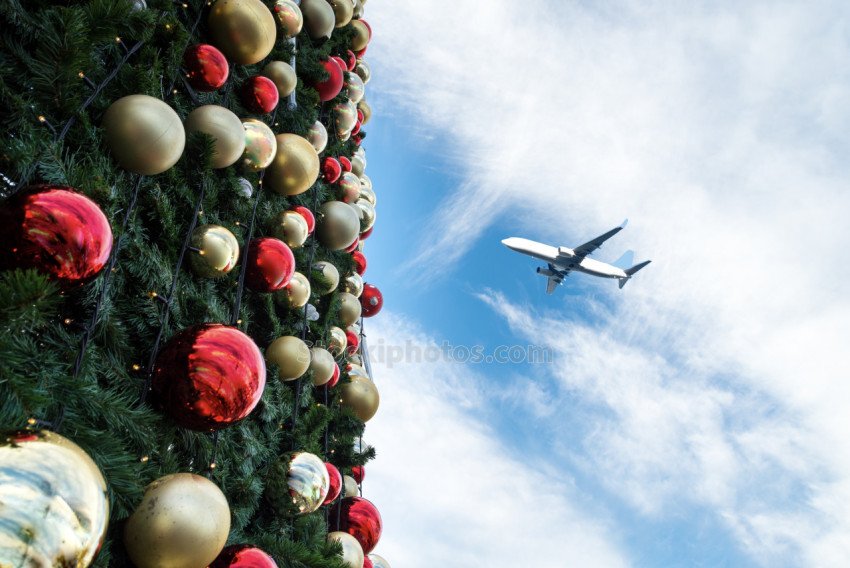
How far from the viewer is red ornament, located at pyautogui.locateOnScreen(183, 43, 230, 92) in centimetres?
209

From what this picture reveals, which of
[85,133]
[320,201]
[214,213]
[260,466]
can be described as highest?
[320,201]

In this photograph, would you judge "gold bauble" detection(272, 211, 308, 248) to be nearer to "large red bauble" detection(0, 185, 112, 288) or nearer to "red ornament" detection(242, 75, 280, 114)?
"red ornament" detection(242, 75, 280, 114)

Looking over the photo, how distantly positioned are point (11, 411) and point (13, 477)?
16cm

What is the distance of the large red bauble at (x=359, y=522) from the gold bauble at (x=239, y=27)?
2.29 metres

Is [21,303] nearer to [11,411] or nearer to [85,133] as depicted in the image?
[11,411]

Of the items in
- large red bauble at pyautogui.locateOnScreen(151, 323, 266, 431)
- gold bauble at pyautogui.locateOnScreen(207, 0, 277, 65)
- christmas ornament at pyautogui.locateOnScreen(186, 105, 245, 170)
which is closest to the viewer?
large red bauble at pyautogui.locateOnScreen(151, 323, 266, 431)

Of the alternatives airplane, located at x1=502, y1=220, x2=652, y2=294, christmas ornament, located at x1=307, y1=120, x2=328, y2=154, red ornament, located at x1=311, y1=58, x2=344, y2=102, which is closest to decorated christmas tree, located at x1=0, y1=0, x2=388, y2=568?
christmas ornament, located at x1=307, y1=120, x2=328, y2=154

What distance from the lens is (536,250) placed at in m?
29.7

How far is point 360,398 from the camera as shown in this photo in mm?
3314

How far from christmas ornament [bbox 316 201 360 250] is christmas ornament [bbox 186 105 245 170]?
52.0 inches

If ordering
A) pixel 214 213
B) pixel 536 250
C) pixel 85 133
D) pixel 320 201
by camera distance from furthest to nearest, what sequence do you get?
pixel 536 250 < pixel 320 201 < pixel 214 213 < pixel 85 133

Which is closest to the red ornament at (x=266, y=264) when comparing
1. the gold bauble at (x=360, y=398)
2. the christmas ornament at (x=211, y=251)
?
the christmas ornament at (x=211, y=251)

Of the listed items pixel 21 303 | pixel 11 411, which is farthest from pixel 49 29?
pixel 11 411

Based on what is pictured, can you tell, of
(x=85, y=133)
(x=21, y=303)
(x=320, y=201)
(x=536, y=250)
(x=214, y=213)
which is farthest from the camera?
(x=536, y=250)
